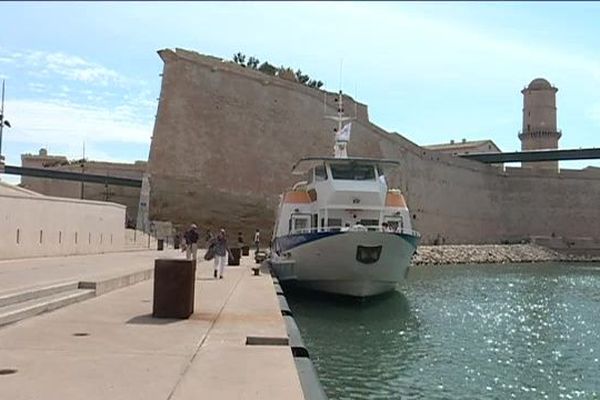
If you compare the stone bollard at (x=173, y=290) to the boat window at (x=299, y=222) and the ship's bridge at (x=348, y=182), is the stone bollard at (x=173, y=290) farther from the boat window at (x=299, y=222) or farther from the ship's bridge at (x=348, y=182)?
the boat window at (x=299, y=222)

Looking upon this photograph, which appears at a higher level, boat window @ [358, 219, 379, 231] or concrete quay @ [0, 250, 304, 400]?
boat window @ [358, 219, 379, 231]

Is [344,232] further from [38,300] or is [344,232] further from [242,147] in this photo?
[242,147]

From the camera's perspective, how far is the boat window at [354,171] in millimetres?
22547

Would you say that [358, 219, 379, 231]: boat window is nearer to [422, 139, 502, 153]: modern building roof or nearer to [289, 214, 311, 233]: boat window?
[289, 214, 311, 233]: boat window

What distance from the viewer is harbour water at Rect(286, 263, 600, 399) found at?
31.9ft

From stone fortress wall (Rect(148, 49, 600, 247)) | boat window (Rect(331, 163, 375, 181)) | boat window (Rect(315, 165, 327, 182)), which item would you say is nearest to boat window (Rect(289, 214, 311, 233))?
boat window (Rect(315, 165, 327, 182))

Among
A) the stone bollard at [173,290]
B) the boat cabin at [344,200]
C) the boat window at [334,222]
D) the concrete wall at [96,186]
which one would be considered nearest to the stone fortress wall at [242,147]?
the concrete wall at [96,186]

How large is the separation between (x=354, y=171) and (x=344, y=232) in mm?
3727

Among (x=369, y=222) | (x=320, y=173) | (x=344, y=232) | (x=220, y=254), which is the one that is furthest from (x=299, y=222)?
(x=220, y=254)

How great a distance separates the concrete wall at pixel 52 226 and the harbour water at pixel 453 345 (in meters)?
7.93

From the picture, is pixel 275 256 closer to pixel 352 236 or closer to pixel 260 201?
pixel 352 236

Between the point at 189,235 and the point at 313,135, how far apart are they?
39273 millimetres

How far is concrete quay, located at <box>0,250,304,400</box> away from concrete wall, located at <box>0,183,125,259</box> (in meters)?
8.57

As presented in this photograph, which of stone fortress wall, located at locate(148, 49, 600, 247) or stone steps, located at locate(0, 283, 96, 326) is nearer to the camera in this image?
stone steps, located at locate(0, 283, 96, 326)
